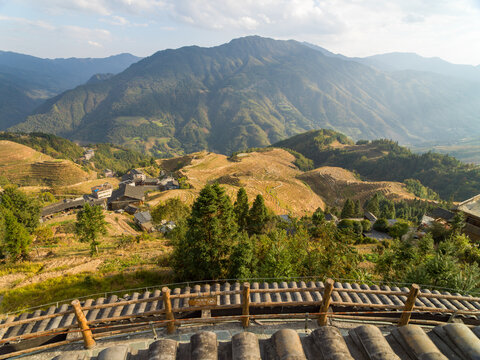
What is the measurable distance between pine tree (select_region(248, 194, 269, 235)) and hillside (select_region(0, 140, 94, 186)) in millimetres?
126946

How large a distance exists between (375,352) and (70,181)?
150385mm

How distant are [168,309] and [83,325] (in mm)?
2199

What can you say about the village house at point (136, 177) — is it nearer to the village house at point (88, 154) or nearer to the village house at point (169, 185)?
the village house at point (169, 185)

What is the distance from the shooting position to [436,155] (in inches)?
5556

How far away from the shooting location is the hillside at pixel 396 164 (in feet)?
384

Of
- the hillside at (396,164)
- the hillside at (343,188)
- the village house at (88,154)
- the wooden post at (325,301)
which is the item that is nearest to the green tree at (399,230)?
the wooden post at (325,301)

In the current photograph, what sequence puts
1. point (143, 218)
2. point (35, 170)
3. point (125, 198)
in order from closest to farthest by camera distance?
point (143, 218) < point (125, 198) < point (35, 170)

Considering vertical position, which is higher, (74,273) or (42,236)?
(74,273)

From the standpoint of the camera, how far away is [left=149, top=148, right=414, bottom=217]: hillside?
66.8 m

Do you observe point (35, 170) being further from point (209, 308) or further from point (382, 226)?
point (209, 308)

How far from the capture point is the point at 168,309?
6.12 meters

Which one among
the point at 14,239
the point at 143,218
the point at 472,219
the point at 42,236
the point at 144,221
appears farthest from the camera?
the point at 143,218

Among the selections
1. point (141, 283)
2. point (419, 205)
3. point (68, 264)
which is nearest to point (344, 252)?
point (141, 283)

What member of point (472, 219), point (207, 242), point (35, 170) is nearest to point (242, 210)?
point (207, 242)
